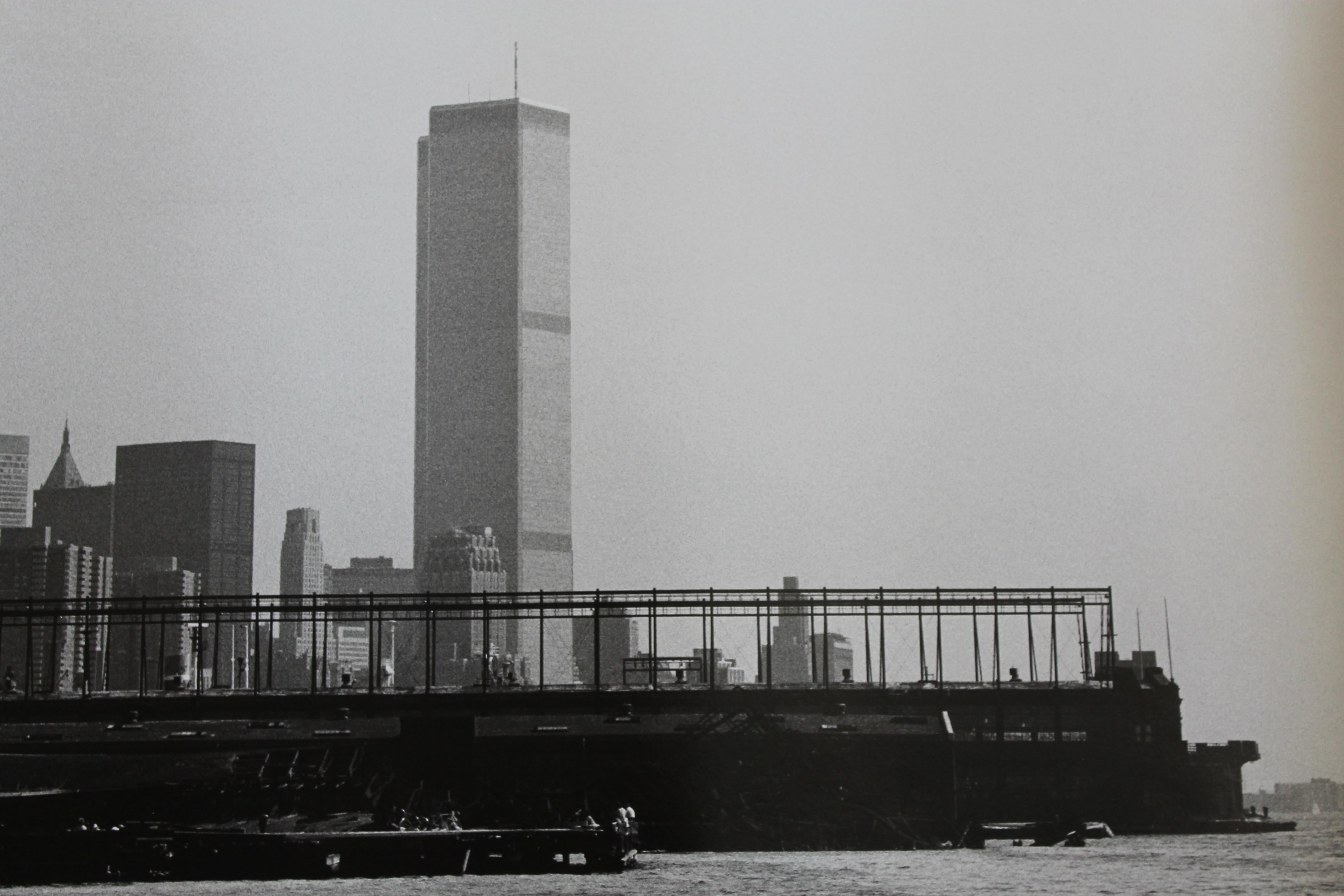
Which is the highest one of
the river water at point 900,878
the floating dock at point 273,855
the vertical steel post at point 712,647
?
the vertical steel post at point 712,647

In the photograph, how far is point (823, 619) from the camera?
312ft

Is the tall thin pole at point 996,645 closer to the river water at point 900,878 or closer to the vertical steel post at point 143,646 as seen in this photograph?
the river water at point 900,878

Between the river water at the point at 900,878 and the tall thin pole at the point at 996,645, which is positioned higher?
the tall thin pole at the point at 996,645

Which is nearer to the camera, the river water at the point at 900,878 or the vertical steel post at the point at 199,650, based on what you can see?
the river water at the point at 900,878

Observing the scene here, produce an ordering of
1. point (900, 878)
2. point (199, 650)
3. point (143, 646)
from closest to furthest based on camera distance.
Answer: point (900, 878)
point (143, 646)
point (199, 650)

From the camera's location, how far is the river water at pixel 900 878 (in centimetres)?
6419

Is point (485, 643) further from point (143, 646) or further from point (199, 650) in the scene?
point (143, 646)

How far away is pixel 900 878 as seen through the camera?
6825cm

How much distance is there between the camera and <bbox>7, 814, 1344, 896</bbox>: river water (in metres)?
64.2

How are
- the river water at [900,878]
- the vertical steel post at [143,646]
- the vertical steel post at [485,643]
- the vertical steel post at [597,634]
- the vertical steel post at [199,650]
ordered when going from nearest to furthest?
the river water at [900,878] < the vertical steel post at [597,634] < the vertical steel post at [485,643] < the vertical steel post at [143,646] < the vertical steel post at [199,650]

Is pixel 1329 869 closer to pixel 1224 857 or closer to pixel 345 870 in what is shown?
pixel 1224 857

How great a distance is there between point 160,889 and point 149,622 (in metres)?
28.1

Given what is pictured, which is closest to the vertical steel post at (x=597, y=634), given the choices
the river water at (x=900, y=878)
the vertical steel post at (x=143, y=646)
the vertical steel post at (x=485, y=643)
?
the vertical steel post at (x=485, y=643)

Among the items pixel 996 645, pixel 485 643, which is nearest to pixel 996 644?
pixel 996 645
